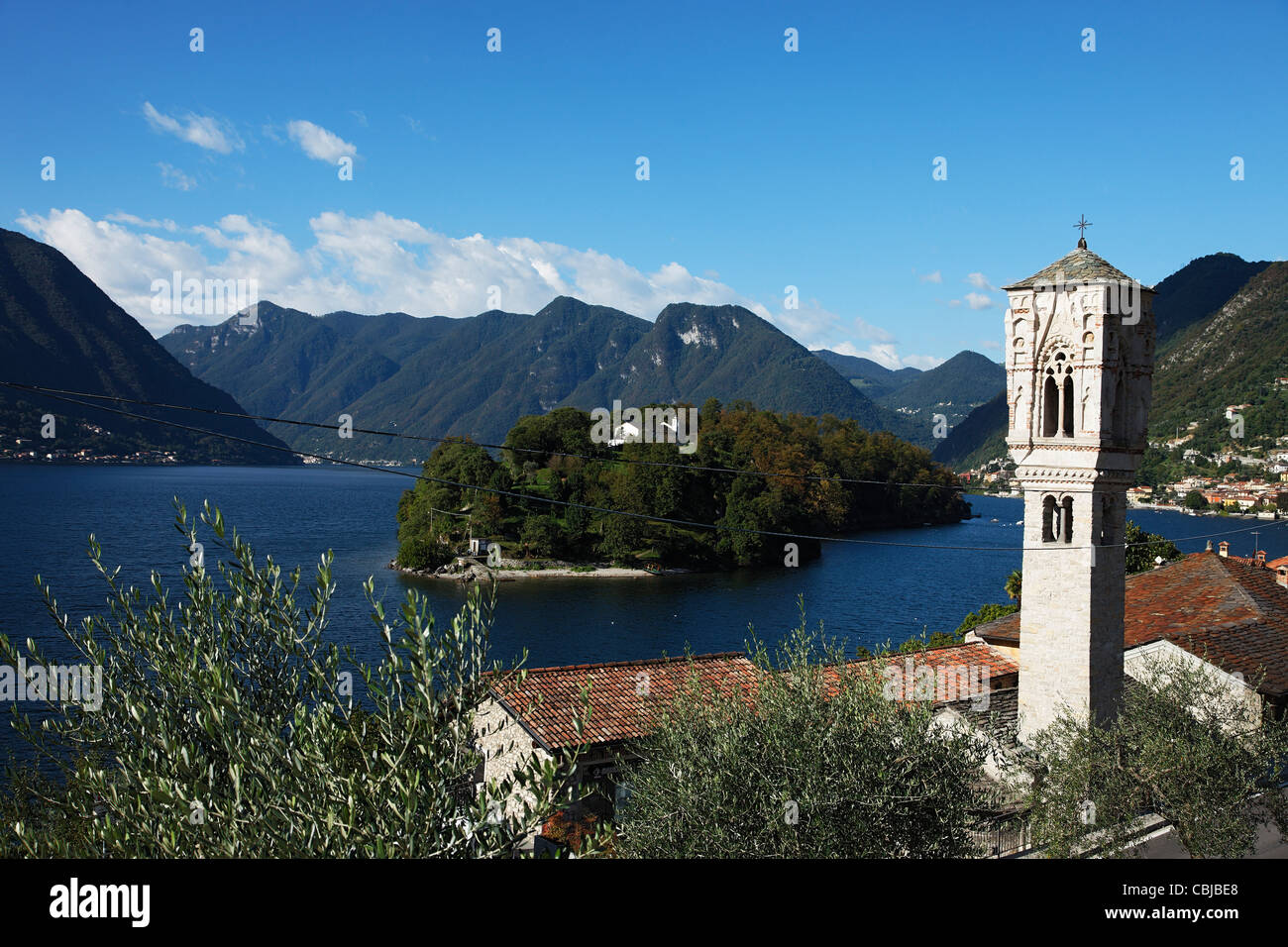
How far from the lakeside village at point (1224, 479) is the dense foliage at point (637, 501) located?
26.5 metres

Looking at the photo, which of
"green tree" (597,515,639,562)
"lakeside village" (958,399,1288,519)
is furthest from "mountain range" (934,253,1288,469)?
"green tree" (597,515,639,562)

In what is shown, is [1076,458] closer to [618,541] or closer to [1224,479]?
[618,541]

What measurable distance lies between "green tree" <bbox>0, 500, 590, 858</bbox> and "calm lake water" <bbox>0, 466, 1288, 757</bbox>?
15845 mm

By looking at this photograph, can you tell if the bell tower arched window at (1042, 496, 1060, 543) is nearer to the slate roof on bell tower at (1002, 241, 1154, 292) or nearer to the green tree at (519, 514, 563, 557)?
the slate roof on bell tower at (1002, 241, 1154, 292)

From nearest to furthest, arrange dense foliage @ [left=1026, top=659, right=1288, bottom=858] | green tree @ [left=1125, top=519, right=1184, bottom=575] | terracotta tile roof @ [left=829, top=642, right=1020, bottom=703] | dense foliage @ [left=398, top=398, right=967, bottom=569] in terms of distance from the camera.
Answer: dense foliage @ [left=1026, top=659, right=1288, bottom=858] < terracotta tile roof @ [left=829, top=642, right=1020, bottom=703] < green tree @ [left=1125, top=519, right=1184, bottom=575] < dense foliage @ [left=398, top=398, right=967, bottom=569]

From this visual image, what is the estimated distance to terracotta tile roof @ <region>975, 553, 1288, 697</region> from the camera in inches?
797

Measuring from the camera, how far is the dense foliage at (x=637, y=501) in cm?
7231

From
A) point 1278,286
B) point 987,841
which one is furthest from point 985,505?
point 987,841

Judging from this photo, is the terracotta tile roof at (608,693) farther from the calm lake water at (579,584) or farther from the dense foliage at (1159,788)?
the calm lake water at (579,584)

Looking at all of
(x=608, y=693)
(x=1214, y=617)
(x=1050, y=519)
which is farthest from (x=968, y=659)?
(x=608, y=693)

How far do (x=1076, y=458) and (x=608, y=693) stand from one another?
386 inches

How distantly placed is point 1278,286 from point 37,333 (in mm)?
228029
